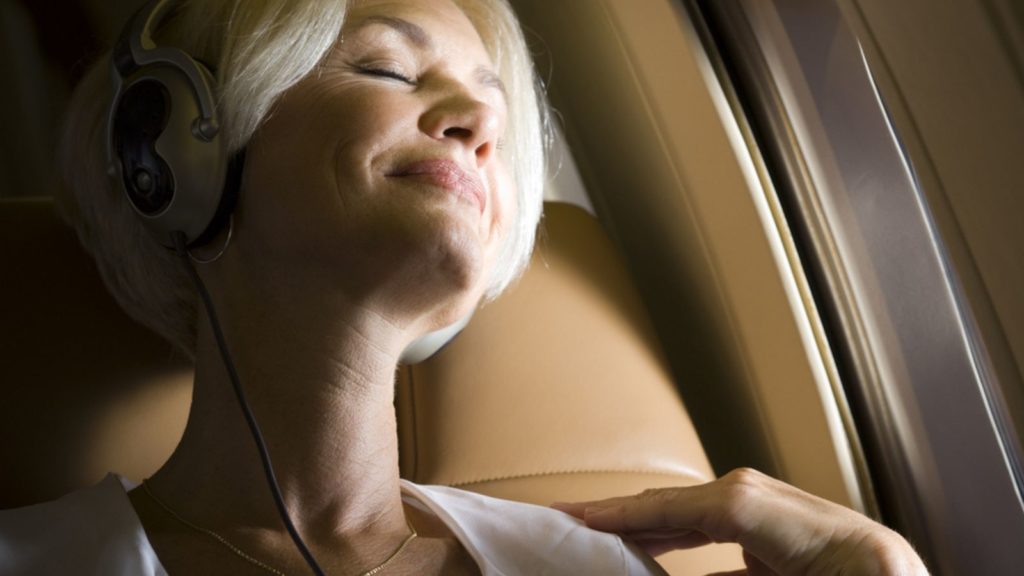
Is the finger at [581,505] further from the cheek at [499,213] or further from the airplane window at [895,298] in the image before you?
the airplane window at [895,298]

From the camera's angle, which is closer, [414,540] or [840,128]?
[414,540]

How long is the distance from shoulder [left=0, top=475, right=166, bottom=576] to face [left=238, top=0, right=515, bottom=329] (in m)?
0.29

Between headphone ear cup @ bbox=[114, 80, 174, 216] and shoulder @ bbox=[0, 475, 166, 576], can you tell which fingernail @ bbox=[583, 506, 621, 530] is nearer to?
shoulder @ bbox=[0, 475, 166, 576]

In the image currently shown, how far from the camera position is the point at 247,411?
111 cm

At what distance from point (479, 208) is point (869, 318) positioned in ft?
2.07

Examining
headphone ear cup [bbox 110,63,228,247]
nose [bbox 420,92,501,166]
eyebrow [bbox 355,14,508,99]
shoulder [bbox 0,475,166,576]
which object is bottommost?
shoulder [bbox 0,475,166,576]

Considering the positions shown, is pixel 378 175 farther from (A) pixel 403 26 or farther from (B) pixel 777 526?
(B) pixel 777 526

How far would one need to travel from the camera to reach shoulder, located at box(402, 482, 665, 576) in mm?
1196

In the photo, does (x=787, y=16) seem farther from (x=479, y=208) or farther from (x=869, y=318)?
(x=479, y=208)

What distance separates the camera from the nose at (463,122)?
1.15 m

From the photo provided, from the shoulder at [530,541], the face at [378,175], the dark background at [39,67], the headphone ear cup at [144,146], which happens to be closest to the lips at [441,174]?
the face at [378,175]

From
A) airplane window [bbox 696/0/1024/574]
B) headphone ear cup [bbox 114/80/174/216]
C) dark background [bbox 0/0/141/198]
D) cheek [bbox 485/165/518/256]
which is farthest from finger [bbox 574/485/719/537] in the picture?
dark background [bbox 0/0/141/198]

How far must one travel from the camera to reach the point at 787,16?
149 centimetres

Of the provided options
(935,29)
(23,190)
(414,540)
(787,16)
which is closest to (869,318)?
(787,16)
